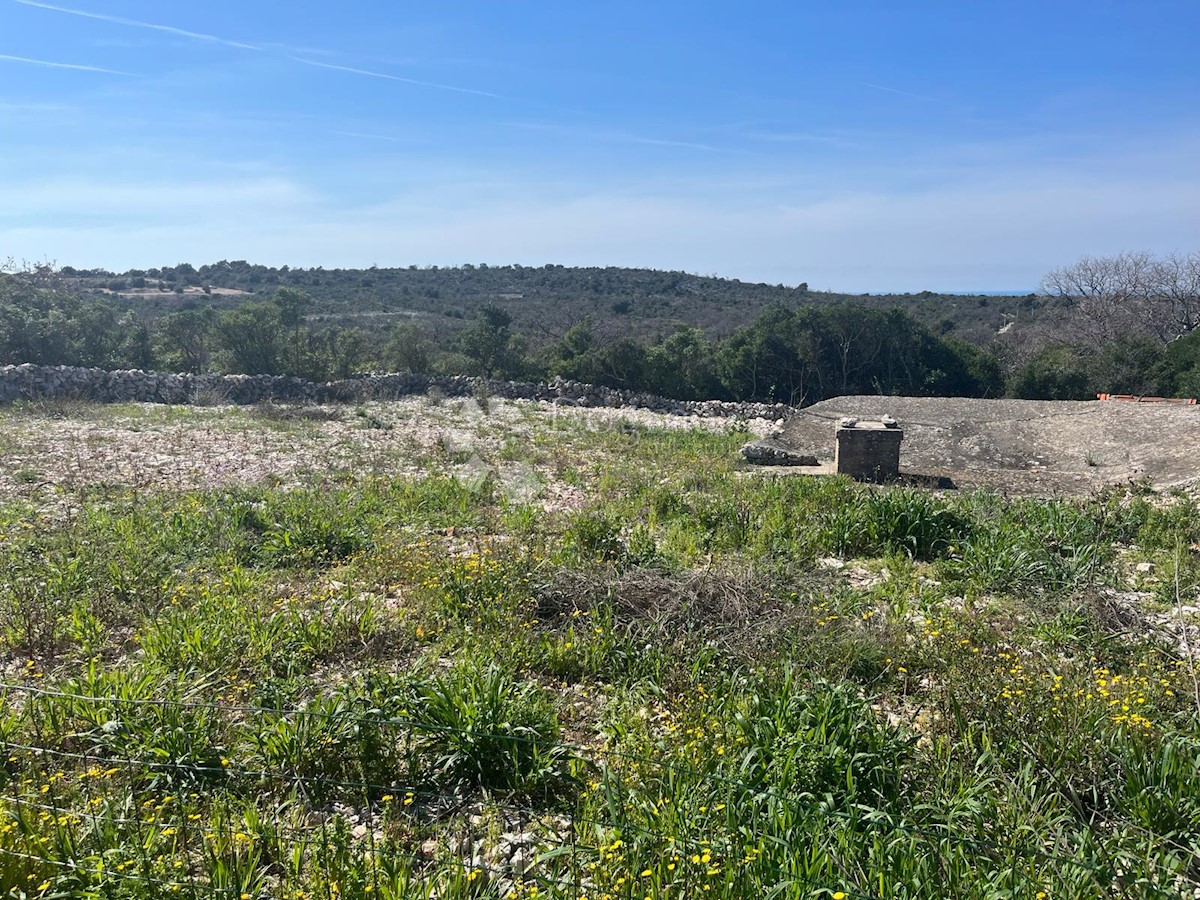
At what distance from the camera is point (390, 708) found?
3639 millimetres

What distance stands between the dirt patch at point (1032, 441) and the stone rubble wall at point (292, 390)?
582cm

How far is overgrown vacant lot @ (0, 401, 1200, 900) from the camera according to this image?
2.76m

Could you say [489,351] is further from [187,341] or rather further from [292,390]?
[187,341]

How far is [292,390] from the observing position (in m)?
17.8

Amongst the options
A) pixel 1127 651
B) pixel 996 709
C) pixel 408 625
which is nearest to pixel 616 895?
pixel 996 709

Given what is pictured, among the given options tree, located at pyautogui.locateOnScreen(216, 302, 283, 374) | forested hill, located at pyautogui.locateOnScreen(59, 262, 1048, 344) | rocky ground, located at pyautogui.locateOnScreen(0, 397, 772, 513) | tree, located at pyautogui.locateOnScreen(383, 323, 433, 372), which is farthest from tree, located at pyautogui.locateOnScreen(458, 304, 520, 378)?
forested hill, located at pyautogui.locateOnScreen(59, 262, 1048, 344)

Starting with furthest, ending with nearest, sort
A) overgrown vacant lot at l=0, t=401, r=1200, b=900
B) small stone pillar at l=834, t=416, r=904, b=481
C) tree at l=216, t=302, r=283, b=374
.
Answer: tree at l=216, t=302, r=283, b=374 < small stone pillar at l=834, t=416, r=904, b=481 < overgrown vacant lot at l=0, t=401, r=1200, b=900

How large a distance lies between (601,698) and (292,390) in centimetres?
1553

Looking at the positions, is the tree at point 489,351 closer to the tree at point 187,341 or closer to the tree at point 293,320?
the tree at point 293,320

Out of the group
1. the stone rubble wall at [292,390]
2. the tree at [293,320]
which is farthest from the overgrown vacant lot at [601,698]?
the tree at [293,320]

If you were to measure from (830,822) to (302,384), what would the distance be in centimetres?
1715

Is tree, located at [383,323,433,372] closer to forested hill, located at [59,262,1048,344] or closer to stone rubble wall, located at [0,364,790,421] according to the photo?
stone rubble wall, located at [0,364,790,421]

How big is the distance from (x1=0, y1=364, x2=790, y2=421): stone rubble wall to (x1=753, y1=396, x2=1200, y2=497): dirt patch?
19.1 feet

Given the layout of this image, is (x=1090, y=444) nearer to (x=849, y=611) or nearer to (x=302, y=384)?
(x=849, y=611)
